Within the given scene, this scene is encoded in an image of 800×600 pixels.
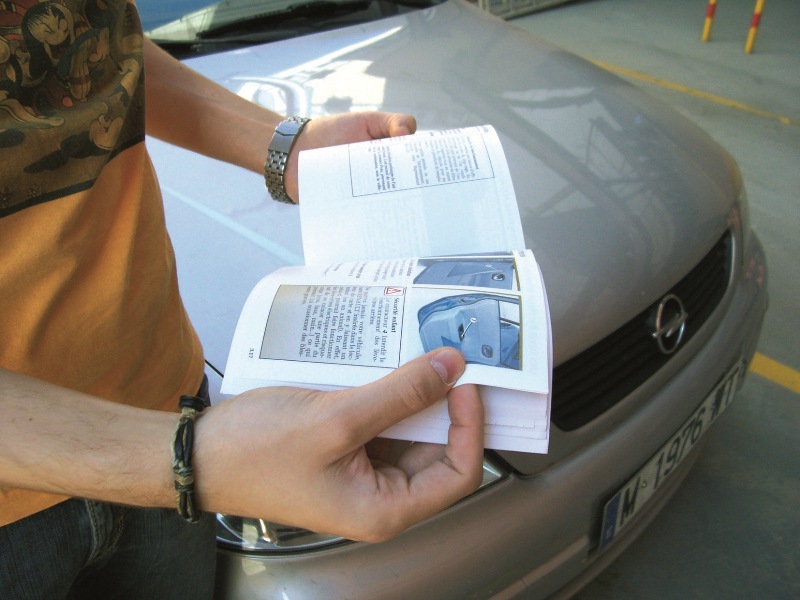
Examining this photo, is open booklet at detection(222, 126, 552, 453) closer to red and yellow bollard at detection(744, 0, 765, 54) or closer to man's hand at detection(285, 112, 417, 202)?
man's hand at detection(285, 112, 417, 202)

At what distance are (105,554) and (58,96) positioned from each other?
51 centimetres

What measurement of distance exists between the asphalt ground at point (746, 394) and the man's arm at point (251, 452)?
1150mm

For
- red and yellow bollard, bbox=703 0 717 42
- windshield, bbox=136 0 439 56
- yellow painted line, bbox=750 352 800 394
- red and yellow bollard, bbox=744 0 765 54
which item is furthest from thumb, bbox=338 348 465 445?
red and yellow bollard, bbox=703 0 717 42

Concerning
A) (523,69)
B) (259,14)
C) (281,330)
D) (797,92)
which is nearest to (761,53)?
(797,92)

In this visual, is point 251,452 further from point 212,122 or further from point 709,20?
point 709,20

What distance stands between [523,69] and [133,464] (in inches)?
59.8

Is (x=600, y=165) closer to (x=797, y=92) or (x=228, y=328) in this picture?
(x=228, y=328)

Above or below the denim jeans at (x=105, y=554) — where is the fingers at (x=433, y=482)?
above

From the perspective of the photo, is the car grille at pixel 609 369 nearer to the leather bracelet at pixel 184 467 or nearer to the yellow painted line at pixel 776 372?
the leather bracelet at pixel 184 467

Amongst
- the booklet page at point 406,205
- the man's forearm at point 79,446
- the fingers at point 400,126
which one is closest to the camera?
the man's forearm at point 79,446

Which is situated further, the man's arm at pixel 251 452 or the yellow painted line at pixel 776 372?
the yellow painted line at pixel 776 372

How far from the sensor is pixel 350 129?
116 centimetres

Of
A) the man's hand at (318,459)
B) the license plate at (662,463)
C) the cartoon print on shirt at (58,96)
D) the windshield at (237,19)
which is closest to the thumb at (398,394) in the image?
the man's hand at (318,459)

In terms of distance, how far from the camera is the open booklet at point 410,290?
29.8 inches
